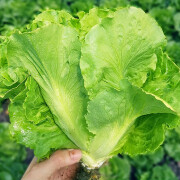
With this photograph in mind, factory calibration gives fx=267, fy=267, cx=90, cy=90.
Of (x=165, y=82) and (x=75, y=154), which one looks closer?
(x=165, y=82)

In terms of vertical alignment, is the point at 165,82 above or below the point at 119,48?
below

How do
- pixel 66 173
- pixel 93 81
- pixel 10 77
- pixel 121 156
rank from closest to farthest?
1. pixel 93 81
2. pixel 10 77
3. pixel 66 173
4. pixel 121 156

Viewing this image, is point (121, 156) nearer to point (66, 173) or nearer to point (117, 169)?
point (117, 169)

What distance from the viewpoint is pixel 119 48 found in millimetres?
1393

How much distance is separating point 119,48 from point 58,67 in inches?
13.7

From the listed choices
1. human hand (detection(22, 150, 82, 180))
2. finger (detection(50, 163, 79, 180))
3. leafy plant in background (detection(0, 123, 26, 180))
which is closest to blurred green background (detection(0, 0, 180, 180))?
leafy plant in background (detection(0, 123, 26, 180))

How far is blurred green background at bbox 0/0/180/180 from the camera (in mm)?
2869

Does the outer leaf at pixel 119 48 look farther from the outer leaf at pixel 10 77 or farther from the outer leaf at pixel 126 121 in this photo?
the outer leaf at pixel 10 77

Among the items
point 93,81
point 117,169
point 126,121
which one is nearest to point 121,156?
point 117,169

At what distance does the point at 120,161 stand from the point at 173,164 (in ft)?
2.60

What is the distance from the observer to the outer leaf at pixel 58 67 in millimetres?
1373

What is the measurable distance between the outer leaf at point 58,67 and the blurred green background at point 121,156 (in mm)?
999

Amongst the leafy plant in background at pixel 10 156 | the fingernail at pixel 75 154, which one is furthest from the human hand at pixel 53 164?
the leafy plant in background at pixel 10 156

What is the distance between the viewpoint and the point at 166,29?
3.63 m
